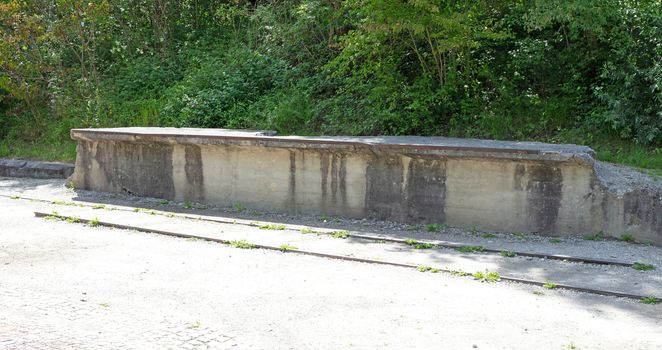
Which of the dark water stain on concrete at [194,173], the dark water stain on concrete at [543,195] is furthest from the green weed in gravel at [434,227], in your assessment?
the dark water stain on concrete at [194,173]

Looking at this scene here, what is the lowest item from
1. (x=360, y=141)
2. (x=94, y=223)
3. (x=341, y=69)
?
(x=94, y=223)

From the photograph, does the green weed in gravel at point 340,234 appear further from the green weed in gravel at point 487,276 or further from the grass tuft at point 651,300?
the grass tuft at point 651,300

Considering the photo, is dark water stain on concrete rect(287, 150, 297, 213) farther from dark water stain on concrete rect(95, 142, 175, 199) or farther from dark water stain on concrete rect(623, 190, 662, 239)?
dark water stain on concrete rect(623, 190, 662, 239)

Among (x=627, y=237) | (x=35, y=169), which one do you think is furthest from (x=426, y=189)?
(x=35, y=169)

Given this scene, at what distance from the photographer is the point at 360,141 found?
11.5 m

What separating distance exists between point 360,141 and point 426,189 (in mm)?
1287

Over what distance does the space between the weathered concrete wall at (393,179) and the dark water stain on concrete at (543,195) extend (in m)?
0.01

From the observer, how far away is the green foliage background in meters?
13.2

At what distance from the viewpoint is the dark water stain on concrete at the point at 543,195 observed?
1014 centimetres

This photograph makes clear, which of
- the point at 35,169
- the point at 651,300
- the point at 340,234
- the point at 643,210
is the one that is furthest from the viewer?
the point at 35,169

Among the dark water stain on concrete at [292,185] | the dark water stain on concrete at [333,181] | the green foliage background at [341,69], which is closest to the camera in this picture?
the dark water stain on concrete at [333,181]

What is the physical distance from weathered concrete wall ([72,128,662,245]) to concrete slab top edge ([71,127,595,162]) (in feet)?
0.06

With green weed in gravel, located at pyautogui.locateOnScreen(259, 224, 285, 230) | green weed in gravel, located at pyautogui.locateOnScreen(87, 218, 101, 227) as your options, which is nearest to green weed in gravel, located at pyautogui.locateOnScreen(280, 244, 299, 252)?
green weed in gravel, located at pyautogui.locateOnScreen(259, 224, 285, 230)

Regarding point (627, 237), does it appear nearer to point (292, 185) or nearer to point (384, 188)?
point (384, 188)
